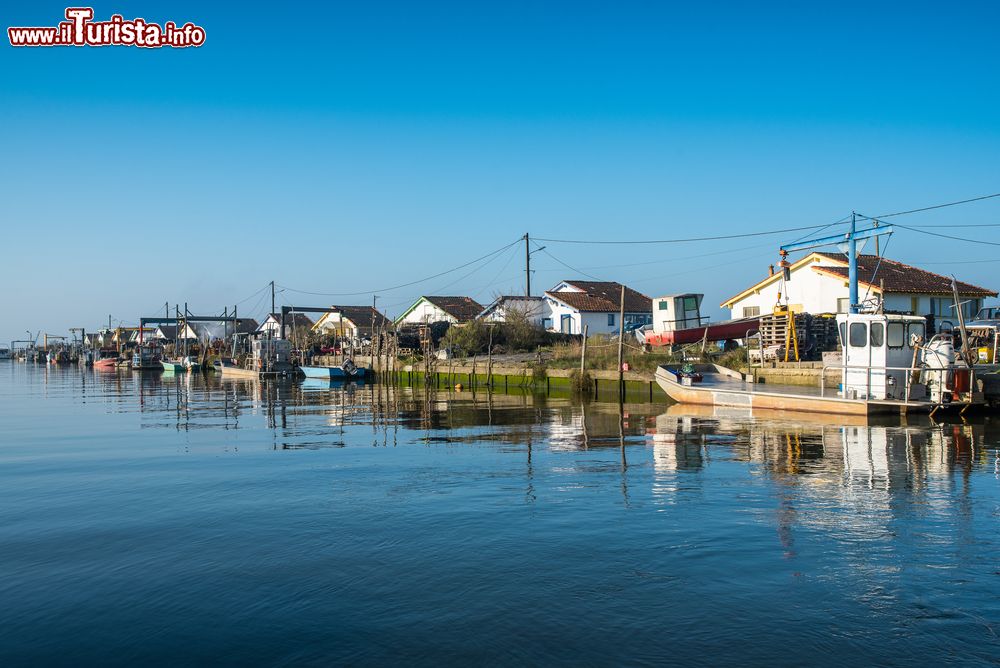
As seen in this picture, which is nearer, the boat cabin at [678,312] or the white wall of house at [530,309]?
the boat cabin at [678,312]

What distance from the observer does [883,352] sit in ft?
76.2

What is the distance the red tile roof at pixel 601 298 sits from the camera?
6275cm

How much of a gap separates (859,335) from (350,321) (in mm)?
70136

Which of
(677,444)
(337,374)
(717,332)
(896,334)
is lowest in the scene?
(677,444)

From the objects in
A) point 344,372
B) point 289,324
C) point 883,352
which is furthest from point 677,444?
point 289,324

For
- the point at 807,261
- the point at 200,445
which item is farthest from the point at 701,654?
the point at 807,261

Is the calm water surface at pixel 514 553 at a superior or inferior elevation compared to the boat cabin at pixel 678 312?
inferior

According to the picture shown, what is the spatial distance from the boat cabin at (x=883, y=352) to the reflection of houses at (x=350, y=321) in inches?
2499

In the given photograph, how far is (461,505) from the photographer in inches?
514

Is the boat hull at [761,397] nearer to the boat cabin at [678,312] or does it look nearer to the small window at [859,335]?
the small window at [859,335]

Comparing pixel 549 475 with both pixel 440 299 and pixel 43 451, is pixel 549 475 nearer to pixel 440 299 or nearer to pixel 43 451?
pixel 43 451

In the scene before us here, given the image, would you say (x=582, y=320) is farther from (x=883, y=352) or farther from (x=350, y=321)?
(x=883, y=352)

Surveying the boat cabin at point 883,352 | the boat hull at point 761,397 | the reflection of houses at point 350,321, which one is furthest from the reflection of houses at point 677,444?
the reflection of houses at point 350,321

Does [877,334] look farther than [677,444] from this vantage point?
Yes
